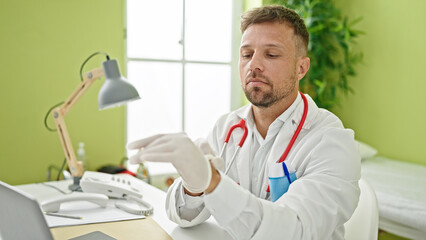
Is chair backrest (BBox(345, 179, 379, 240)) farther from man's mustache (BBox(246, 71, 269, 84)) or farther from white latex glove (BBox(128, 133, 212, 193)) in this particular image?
white latex glove (BBox(128, 133, 212, 193))

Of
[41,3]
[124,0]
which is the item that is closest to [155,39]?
[124,0]

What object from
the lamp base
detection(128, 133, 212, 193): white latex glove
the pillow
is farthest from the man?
the pillow

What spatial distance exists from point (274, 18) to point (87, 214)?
863 mm

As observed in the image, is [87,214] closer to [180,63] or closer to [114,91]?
[114,91]

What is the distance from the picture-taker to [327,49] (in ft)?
10.9

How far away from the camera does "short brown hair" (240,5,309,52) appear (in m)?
1.27

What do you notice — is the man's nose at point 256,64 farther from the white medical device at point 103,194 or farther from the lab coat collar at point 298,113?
the white medical device at point 103,194

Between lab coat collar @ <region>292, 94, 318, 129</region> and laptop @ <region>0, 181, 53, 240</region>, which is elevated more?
lab coat collar @ <region>292, 94, 318, 129</region>

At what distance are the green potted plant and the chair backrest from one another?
1996 millimetres

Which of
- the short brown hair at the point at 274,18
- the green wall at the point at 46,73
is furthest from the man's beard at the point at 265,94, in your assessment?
the green wall at the point at 46,73

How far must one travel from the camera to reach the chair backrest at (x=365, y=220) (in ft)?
3.65

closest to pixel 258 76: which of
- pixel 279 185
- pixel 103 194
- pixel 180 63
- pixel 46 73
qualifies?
pixel 279 185

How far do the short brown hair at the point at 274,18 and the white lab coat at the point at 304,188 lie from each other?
25cm

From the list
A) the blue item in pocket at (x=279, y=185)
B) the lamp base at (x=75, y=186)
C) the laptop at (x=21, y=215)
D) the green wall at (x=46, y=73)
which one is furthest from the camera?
the green wall at (x=46, y=73)
